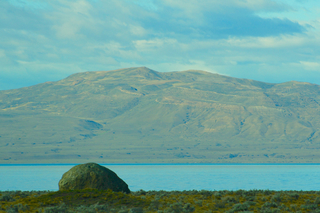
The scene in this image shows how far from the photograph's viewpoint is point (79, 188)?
32.2m

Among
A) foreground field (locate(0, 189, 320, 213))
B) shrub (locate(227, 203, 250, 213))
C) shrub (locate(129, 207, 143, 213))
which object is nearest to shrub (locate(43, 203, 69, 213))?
foreground field (locate(0, 189, 320, 213))

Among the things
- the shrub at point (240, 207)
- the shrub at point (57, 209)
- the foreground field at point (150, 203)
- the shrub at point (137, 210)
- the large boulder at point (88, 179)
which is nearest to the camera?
the shrub at point (57, 209)

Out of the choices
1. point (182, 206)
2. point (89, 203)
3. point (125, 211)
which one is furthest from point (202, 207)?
point (89, 203)

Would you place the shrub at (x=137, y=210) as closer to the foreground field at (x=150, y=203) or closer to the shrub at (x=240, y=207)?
the foreground field at (x=150, y=203)

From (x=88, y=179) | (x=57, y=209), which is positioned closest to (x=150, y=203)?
(x=57, y=209)

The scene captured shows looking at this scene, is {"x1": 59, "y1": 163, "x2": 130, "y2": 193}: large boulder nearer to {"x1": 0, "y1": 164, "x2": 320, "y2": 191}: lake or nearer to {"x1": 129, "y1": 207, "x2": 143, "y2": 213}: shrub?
{"x1": 129, "y1": 207, "x2": 143, "y2": 213}: shrub

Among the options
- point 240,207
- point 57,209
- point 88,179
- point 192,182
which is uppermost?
point 88,179

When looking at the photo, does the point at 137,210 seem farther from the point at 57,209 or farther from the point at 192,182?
the point at 192,182

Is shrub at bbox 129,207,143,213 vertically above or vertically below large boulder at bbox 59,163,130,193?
below

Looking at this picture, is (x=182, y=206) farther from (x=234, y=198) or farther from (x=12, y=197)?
(x=12, y=197)

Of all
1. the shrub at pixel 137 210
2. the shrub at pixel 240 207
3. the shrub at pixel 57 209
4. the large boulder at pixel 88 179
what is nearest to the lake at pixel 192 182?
the large boulder at pixel 88 179

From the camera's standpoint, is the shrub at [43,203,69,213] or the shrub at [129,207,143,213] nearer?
the shrub at [43,203,69,213]

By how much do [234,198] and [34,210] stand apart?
536 inches

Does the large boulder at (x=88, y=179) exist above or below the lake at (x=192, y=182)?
above
